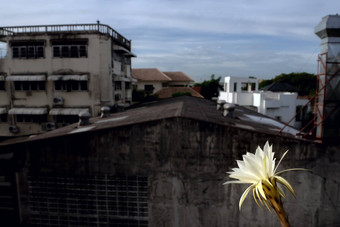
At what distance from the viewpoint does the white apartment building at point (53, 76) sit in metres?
25.9

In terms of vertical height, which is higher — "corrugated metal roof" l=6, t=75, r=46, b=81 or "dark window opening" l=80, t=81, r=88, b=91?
"corrugated metal roof" l=6, t=75, r=46, b=81

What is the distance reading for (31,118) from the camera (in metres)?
28.1

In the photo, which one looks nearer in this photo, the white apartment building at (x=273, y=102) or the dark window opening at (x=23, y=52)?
the dark window opening at (x=23, y=52)

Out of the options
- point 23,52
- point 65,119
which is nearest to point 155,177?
point 65,119

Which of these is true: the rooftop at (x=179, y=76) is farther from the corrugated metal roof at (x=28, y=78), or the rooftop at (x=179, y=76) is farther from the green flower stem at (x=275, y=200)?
the green flower stem at (x=275, y=200)

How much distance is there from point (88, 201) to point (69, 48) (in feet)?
65.3

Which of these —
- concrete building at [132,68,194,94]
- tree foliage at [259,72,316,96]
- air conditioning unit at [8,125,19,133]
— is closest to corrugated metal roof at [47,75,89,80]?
air conditioning unit at [8,125,19,133]

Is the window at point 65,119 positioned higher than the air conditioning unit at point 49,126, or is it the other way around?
the window at point 65,119

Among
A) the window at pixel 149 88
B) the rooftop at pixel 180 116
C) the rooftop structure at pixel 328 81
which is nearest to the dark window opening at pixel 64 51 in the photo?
the rooftop at pixel 180 116

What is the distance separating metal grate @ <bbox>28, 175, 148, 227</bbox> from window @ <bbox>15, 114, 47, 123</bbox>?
18667 millimetres

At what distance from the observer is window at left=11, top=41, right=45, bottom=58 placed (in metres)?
26.4

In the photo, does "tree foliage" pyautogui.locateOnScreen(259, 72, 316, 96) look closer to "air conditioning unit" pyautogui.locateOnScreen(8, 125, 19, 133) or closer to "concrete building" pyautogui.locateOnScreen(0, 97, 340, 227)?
"concrete building" pyautogui.locateOnScreen(0, 97, 340, 227)

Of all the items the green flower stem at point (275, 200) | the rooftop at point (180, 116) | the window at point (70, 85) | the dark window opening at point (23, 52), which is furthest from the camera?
the dark window opening at point (23, 52)

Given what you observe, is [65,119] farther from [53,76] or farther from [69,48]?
[69,48]
